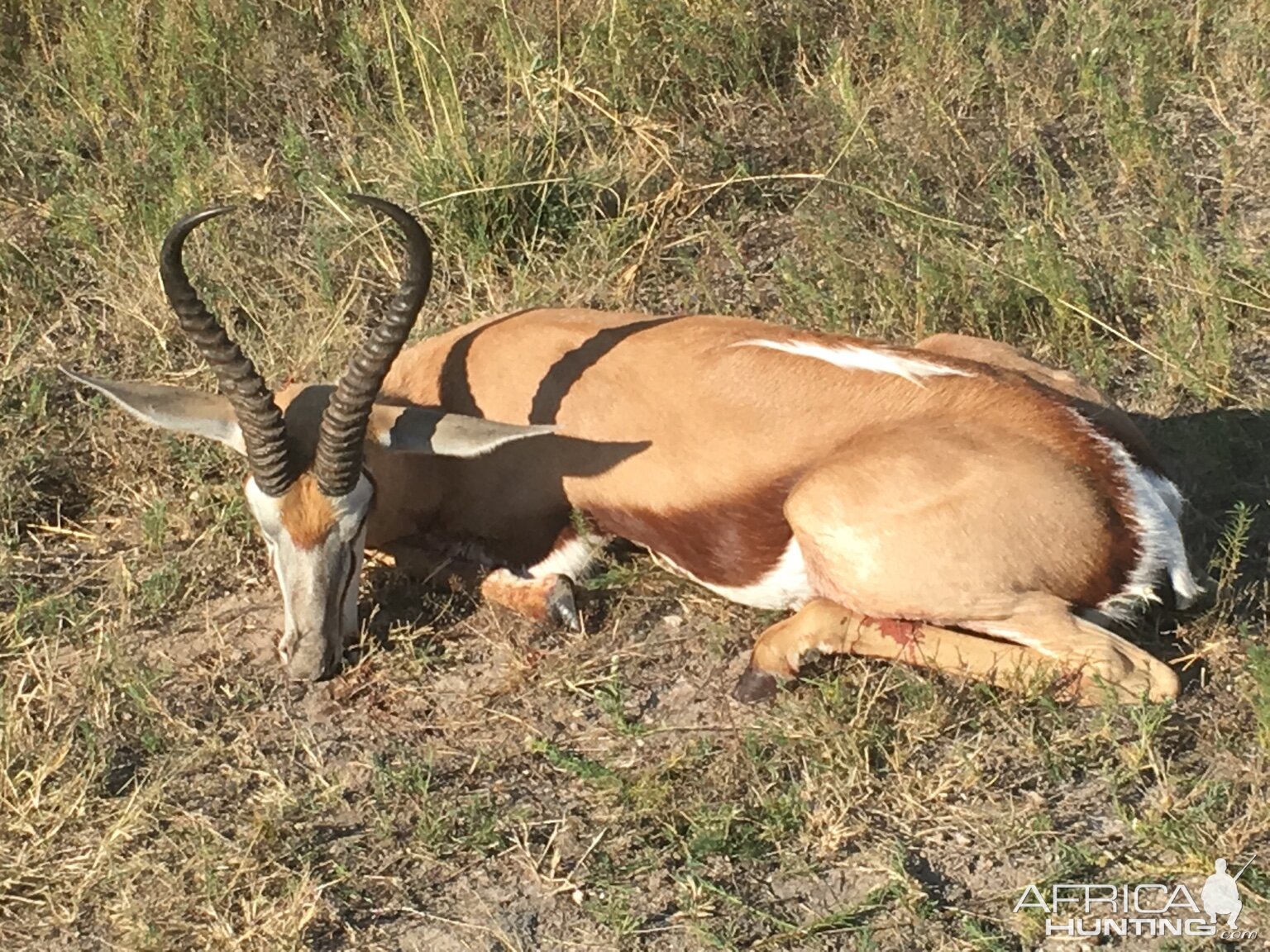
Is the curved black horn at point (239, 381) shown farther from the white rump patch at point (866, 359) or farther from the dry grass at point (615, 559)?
the white rump patch at point (866, 359)

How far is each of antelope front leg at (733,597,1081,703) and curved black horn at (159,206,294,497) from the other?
170cm

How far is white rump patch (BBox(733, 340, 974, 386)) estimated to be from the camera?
212 inches

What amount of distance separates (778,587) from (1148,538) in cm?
124

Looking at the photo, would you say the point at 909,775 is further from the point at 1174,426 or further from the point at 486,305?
the point at 486,305

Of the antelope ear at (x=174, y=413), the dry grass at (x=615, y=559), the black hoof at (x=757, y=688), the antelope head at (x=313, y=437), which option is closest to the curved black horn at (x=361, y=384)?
the antelope head at (x=313, y=437)

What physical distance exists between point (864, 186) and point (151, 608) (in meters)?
3.81

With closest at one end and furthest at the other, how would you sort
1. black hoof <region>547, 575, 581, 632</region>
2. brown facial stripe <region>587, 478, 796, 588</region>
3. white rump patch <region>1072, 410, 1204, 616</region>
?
white rump patch <region>1072, 410, 1204, 616</region>
brown facial stripe <region>587, 478, 796, 588</region>
black hoof <region>547, 575, 581, 632</region>

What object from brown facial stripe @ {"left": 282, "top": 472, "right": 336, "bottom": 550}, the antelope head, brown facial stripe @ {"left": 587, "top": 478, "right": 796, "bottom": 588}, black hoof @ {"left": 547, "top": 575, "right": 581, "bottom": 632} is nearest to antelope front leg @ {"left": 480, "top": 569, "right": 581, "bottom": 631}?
black hoof @ {"left": 547, "top": 575, "right": 581, "bottom": 632}

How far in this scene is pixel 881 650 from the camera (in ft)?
17.6

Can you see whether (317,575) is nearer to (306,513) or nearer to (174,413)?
(306,513)

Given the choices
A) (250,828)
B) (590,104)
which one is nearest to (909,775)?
(250,828)

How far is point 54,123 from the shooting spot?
8531 mm

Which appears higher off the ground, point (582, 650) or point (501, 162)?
point (501, 162)

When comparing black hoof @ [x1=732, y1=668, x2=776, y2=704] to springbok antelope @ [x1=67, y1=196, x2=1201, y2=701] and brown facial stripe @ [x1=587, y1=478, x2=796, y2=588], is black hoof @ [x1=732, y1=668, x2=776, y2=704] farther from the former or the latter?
brown facial stripe @ [x1=587, y1=478, x2=796, y2=588]
